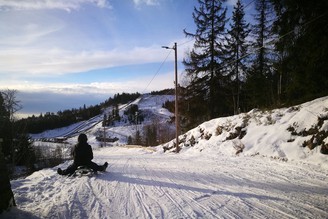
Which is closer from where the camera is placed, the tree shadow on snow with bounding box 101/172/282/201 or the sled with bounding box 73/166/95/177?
the tree shadow on snow with bounding box 101/172/282/201

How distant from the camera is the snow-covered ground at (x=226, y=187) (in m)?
5.21

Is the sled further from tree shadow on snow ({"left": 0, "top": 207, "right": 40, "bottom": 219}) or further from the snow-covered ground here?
tree shadow on snow ({"left": 0, "top": 207, "right": 40, "bottom": 219})

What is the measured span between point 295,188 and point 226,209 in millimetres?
2420

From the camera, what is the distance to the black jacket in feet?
→ 30.1

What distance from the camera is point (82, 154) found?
923cm

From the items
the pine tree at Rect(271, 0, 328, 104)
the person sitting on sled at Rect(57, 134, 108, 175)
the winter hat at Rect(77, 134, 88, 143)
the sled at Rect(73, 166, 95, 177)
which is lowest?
the sled at Rect(73, 166, 95, 177)

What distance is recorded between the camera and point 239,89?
28.3 meters

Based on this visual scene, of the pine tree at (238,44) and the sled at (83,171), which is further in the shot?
the pine tree at (238,44)

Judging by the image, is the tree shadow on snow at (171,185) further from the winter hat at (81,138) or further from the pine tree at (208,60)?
the pine tree at (208,60)

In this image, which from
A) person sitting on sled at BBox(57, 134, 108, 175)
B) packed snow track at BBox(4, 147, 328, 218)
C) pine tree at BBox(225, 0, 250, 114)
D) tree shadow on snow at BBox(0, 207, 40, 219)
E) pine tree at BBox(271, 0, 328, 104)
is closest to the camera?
tree shadow on snow at BBox(0, 207, 40, 219)

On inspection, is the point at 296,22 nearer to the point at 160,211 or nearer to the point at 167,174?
the point at 167,174

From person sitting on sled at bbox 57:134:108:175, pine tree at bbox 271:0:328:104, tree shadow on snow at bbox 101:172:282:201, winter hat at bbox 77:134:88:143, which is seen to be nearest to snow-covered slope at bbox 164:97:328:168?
pine tree at bbox 271:0:328:104

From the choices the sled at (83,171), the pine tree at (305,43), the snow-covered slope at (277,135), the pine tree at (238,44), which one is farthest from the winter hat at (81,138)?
the pine tree at (238,44)

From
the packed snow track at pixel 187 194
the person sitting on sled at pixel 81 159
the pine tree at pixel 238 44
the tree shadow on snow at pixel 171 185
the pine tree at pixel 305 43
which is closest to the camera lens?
the packed snow track at pixel 187 194
